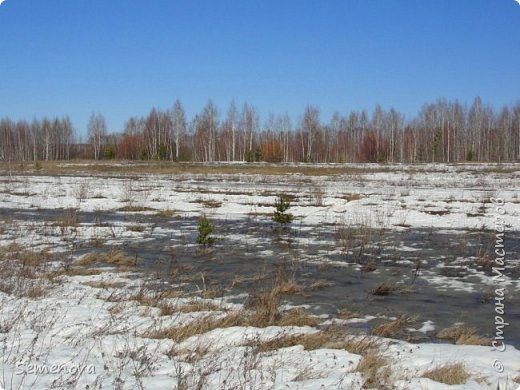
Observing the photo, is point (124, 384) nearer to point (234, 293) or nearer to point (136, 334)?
point (136, 334)

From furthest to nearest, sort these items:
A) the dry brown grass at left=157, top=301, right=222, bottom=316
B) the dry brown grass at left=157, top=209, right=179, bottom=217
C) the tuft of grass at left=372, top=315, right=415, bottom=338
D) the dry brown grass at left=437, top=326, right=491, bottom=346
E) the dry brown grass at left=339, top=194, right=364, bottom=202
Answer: the dry brown grass at left=339, top=194, right=364, bottom=202 → the dry brown grass at left=157, top=209, right=179, bottom=217 → the dry brown grass at left=157, top=301, right=222, bottom=316 → the tuft of grass at left=372, top=315, right=415, bottom=338 → the dry brown grass at left=437, top=326, right=491, bottom=346

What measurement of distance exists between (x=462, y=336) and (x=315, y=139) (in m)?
Answer: 79.2

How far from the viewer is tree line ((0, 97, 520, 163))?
7512 cm

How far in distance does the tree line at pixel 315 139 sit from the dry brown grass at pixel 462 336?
60.5m

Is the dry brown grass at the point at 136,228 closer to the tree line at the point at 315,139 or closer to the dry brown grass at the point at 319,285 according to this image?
the dry brown grass at the point at 319,285

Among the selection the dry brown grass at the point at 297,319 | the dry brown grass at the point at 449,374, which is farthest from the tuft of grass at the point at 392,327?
the dry brown grass at the point at 449,374

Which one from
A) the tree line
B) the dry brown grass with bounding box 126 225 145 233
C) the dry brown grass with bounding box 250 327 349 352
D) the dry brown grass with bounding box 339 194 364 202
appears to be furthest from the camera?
the tree line

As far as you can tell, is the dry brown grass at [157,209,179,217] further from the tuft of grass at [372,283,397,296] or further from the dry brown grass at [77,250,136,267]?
the tuft of grass at [372,283,397,296]

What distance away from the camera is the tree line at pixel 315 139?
75125mm

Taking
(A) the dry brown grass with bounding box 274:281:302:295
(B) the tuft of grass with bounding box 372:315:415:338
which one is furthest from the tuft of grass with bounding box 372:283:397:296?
(B) the tuft of grass with bounding box 372:315:415:338

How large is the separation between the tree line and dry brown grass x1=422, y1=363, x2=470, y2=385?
61.8 m

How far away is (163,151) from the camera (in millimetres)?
72375

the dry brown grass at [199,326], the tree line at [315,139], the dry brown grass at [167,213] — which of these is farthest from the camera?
the tree line at [315,139]

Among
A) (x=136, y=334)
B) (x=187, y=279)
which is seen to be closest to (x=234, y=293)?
(x=187, y=279)
